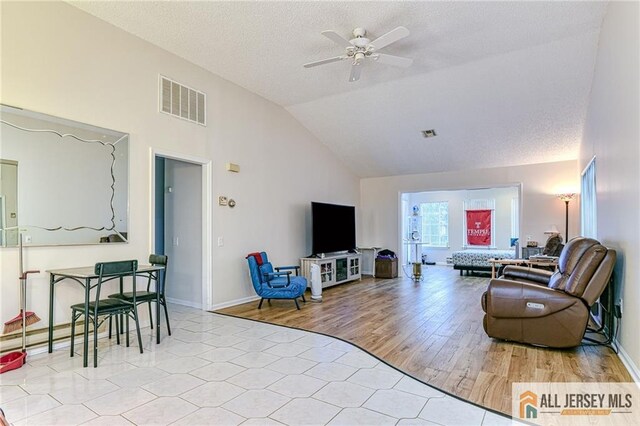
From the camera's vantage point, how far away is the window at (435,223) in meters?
11.4

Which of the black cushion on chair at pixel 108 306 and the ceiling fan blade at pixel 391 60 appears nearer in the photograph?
the black cushion on chair at pixel 108 306

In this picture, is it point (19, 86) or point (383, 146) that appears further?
point (383, 146)

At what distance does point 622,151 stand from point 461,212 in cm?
825

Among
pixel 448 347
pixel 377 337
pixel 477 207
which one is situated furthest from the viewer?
pixel 477 207

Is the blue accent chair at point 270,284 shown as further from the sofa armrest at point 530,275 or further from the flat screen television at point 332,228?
the sofa armrest at point 530,275

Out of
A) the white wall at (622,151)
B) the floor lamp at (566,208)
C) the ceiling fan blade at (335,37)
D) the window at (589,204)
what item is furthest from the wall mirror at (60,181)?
the floor lamp at (566,208)

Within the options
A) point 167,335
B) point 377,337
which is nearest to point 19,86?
point 167,335

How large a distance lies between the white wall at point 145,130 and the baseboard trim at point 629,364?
4539mm

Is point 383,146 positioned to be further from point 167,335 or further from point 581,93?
point 167,335

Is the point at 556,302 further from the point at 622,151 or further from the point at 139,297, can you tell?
the point at 139,297

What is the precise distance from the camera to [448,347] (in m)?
3.46

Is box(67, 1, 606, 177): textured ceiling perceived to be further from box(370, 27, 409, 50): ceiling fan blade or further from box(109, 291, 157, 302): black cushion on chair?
box(109, 291, 157, 302): black cushion on chair

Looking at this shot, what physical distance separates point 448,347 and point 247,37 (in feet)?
13.2

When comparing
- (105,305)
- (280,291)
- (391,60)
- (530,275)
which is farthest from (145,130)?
(530,275)
